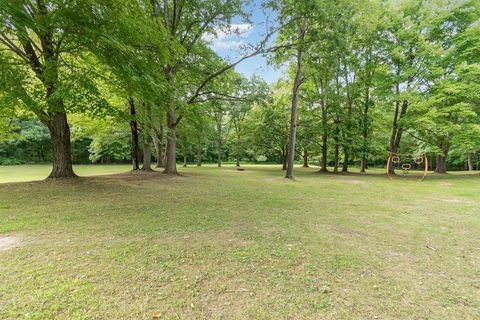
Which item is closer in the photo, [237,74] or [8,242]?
[8,242]

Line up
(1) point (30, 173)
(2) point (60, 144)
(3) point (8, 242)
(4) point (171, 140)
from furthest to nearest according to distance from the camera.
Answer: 1. (1) point (30, 173)
2. (4) point (171, 140)
3. (2) point (60, 144)
4. (3) point (8, 242)

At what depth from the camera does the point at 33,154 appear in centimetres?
3600

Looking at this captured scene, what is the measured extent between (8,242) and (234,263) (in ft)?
11.1

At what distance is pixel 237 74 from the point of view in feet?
54.9

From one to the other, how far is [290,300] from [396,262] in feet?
6.07

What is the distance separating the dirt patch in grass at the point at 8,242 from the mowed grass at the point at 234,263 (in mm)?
84

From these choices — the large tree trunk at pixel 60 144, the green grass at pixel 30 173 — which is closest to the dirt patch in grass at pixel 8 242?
the large tree trunk at pixel 60 144

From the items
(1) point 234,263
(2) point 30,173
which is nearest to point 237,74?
(1) point 234,263

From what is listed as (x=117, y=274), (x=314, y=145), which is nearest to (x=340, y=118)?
(x=314, y=145)

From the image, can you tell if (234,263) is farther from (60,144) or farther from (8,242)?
(60,144)

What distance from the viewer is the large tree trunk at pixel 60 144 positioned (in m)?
8.24

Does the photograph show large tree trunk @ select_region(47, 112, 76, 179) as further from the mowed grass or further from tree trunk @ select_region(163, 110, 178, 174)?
tree trunk @ select_region(163, 110, 178, 174)

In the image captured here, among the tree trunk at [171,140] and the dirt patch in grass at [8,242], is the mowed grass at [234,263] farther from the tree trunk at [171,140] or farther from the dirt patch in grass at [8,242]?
the tree trunk at [171,140]

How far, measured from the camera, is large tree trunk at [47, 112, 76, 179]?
8.24m
